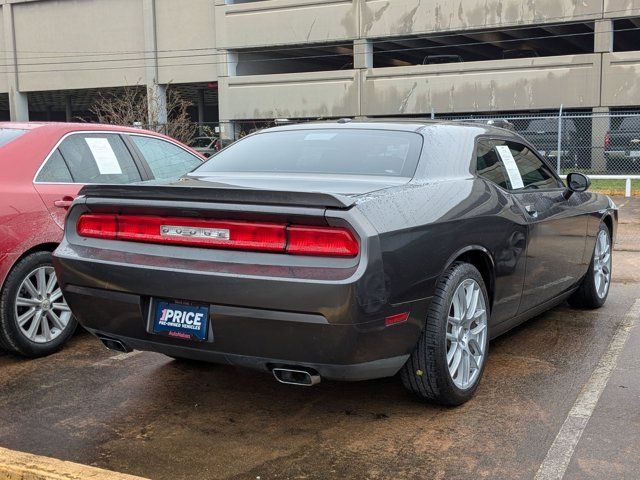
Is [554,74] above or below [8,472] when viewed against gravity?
above

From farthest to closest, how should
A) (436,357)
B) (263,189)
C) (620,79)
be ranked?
(620,79)
(436,357)
(263,189)

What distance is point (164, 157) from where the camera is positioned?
5.94 m

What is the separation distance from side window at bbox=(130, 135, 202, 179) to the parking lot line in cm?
309

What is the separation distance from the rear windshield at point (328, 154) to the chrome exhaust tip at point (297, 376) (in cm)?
123

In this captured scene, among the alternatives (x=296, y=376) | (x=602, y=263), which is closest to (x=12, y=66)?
(x=602, y=263)

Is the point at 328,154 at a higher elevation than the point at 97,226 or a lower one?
higher

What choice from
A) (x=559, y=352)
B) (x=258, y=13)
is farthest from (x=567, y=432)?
(x=258, y=13)

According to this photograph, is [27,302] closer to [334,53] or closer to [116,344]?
[116,344]

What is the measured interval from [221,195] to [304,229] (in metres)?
0.45

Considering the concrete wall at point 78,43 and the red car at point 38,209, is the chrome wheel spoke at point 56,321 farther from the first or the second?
the concrete wall at point 78,43

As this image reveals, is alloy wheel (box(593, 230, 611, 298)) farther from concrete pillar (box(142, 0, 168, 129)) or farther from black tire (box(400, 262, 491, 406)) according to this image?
concrete pillar (box(142, 0, 168, 129))

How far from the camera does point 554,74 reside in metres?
27.7

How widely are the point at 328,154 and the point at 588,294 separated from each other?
2873 millimetres

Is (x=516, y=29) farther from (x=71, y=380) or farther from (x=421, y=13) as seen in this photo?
(x=71, y=380)
